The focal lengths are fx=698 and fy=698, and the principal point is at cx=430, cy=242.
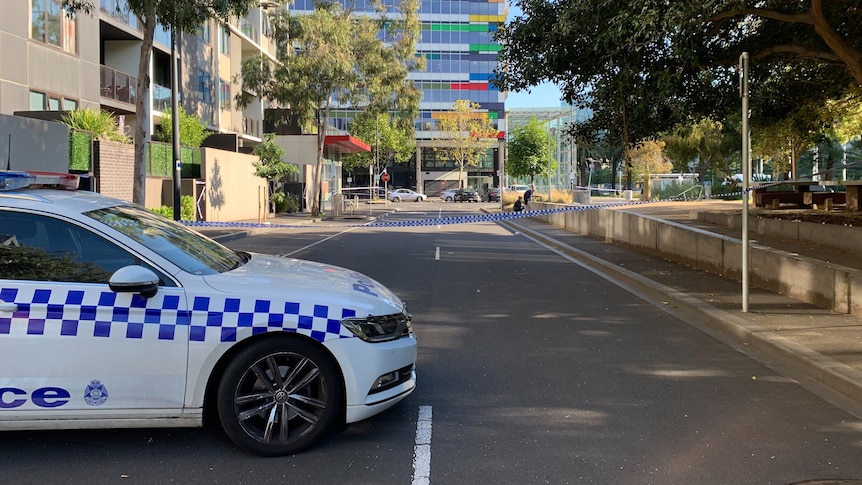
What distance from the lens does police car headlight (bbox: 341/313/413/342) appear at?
14.3ft

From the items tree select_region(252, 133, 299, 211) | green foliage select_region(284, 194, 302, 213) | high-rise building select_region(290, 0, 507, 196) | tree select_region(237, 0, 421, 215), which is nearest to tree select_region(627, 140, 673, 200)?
tree select_region(237, 0, 421, 215)

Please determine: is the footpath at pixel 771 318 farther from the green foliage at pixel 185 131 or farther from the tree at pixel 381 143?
the tree at pixel 381 143

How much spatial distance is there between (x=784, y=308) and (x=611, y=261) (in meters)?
5.95

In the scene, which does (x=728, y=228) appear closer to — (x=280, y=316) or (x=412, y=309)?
(x=412, y=309)

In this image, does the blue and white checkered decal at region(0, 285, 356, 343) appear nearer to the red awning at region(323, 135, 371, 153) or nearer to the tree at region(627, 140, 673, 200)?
the red awning at region(323, 135, 371, 153)

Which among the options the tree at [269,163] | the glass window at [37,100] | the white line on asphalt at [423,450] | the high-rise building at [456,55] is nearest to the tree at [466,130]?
the high-rise building at [456,55]

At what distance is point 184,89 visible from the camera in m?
33.0

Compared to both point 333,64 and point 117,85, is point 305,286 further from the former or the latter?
point 333,64

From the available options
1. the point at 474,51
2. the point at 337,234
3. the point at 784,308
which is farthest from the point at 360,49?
the point at 474,51

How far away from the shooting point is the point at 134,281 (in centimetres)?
402

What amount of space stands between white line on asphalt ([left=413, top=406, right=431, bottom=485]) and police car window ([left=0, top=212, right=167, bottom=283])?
2.11 metres

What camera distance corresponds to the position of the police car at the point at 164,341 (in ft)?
13.4

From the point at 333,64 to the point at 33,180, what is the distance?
1103 inches

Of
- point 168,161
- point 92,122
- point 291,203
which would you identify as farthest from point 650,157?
point 92,122
